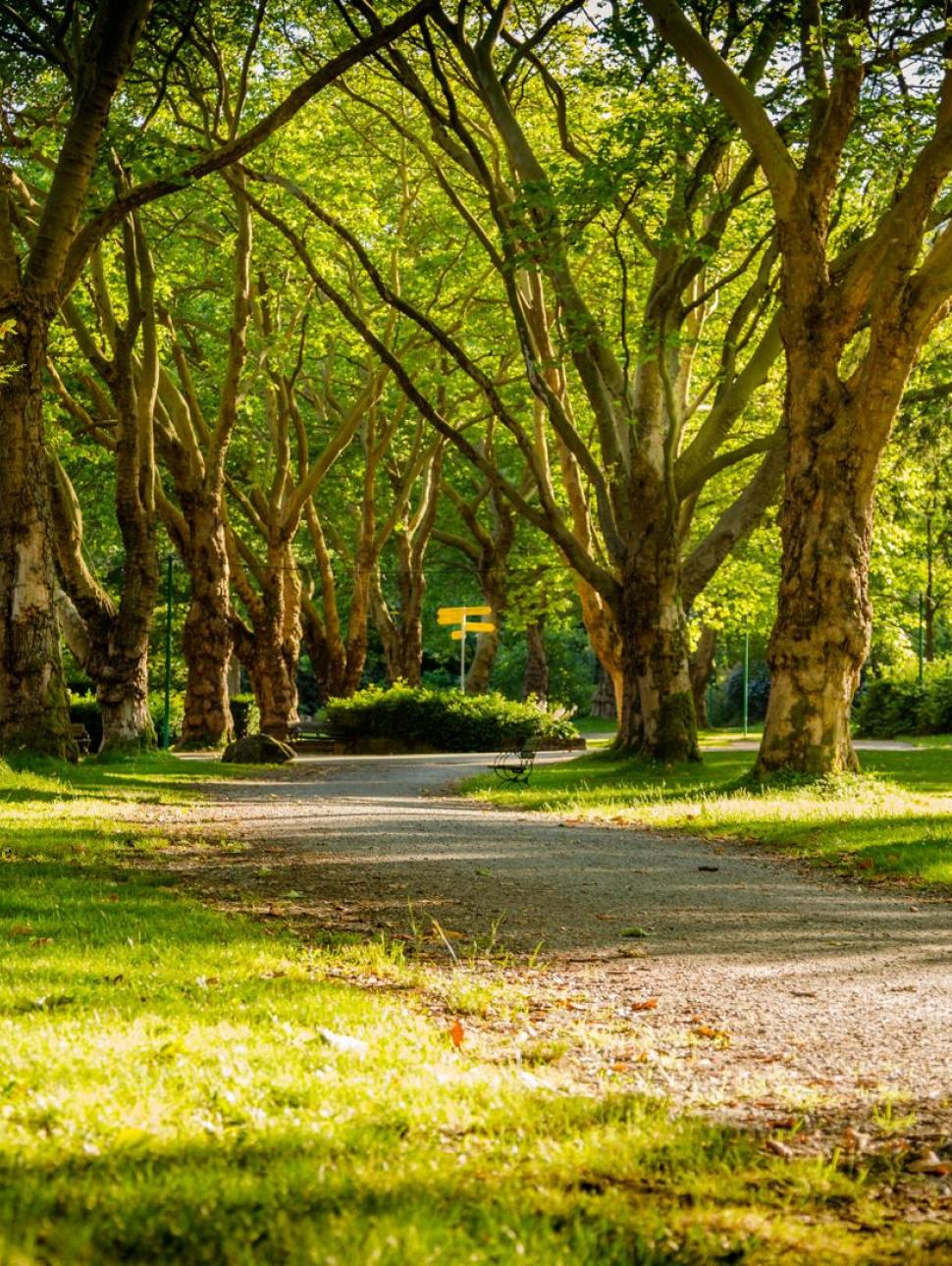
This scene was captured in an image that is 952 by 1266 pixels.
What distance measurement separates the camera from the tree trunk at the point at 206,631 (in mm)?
29000

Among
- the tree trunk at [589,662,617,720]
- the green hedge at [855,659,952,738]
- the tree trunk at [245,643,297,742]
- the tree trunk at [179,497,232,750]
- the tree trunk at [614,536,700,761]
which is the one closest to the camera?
the tree trunk at [614,536,700,761]

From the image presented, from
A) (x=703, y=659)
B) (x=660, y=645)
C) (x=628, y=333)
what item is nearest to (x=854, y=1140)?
(x=660, y=645)

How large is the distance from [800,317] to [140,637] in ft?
41.8

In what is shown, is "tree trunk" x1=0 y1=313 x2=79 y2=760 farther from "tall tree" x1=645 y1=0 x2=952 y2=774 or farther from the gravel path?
"tall tree" x1=645 y1=0 x2=952 y2=774

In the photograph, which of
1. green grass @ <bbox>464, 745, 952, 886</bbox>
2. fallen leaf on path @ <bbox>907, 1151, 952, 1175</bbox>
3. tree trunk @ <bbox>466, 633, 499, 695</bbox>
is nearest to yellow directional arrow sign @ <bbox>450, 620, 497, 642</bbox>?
tree trunk @ <bbox>466, 633, 499, 695</bbox>

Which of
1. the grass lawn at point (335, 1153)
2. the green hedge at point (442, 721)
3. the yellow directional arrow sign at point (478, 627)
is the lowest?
the grass lawn at point (335, 1153)

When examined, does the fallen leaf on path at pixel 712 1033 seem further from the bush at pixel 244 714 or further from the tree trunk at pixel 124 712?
the bush at pixel 244 714

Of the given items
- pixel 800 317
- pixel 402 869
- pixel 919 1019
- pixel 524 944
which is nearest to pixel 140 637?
pixel 800 317

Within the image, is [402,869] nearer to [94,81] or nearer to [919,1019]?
[919,1019]

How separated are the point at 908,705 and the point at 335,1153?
39539 mm

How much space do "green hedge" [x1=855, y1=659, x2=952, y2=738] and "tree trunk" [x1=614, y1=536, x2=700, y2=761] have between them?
1962 cm

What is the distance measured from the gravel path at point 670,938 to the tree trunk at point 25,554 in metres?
3.57

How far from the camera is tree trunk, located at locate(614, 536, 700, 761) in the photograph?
73.0ft

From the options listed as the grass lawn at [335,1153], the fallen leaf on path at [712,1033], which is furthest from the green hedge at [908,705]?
the grass lawn at [335,1153]
